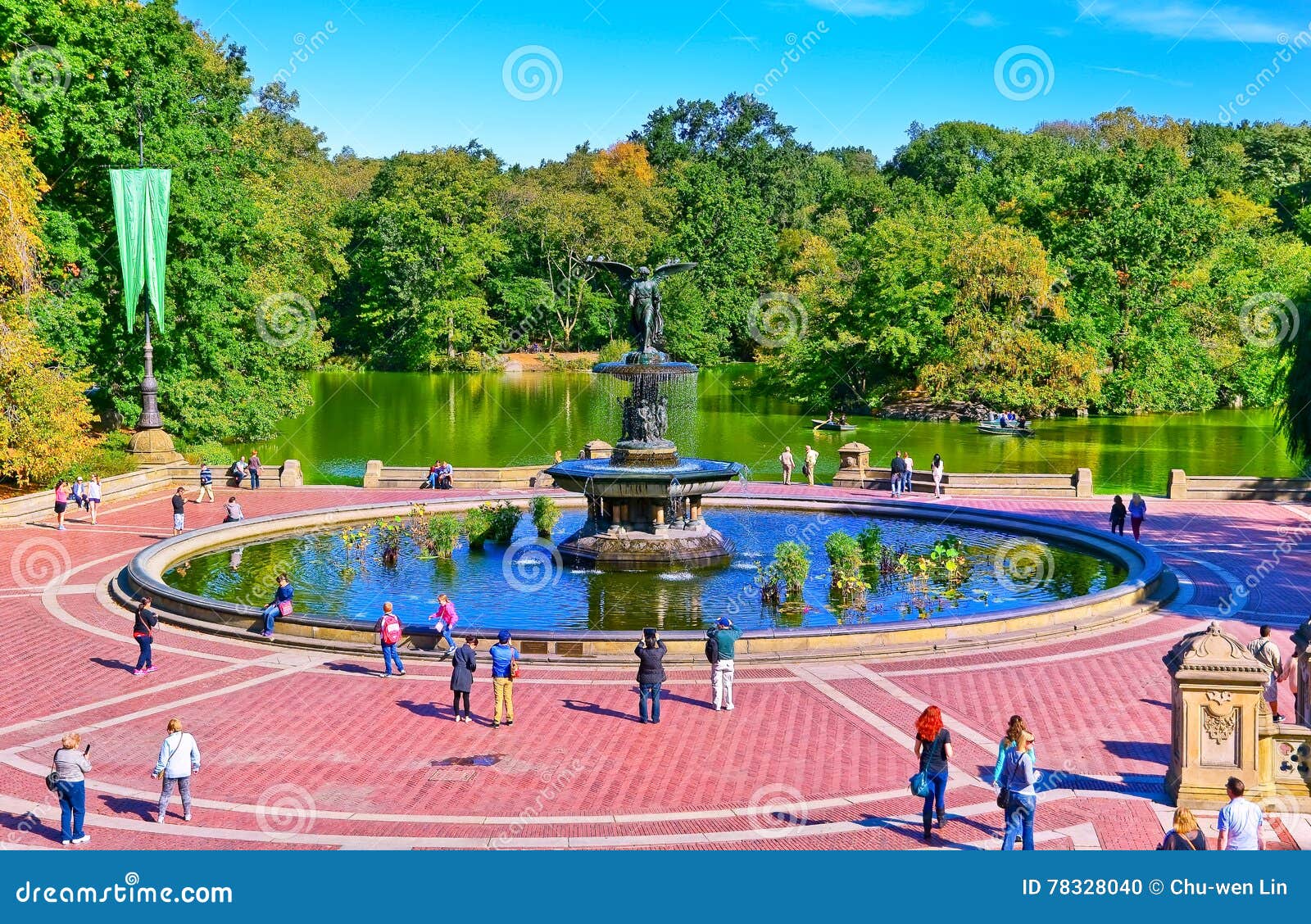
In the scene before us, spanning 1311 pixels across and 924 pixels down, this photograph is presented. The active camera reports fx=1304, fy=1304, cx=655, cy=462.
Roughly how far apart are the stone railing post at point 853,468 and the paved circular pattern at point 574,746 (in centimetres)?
1785

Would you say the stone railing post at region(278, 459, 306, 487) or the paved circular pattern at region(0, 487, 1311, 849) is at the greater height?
the stone railing post at region(278, 459, 306, 487)

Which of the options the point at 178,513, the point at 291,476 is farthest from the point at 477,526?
the point at 291,476

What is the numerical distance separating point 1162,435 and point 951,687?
5004 centimetres

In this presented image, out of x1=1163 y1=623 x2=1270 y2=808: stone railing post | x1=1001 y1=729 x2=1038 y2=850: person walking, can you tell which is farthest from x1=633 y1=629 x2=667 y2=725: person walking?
x1=1163 y1=623 x2=1270 y2=808: stone railing post

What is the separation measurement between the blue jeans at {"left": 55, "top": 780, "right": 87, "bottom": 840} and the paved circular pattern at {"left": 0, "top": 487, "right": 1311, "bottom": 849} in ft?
0.98

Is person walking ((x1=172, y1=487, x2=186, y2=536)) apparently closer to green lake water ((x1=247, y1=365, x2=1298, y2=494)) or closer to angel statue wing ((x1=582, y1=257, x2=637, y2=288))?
angel statue wing ((x1=582, y1=257, x2=637, y2=288))

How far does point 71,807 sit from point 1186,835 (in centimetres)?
1050

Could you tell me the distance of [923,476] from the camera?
44500 mm

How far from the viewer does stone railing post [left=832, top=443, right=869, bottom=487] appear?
136 ft

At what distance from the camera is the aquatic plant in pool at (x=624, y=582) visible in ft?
78.3

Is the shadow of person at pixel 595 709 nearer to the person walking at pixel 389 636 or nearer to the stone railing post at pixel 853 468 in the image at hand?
the person walking at pixel 389 636

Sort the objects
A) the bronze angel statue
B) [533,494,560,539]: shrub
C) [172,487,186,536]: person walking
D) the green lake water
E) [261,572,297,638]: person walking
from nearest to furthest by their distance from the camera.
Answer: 1. [261,572,297,638]: person walking
2. the bronze angel statue
3. [172,487,186,536]: person walking
4. [533,494,560,539]: shrub
5. the green lake water

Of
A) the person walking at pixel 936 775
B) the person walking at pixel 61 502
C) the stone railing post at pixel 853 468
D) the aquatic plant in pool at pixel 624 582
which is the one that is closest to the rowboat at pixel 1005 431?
the stone railing post at pixel 853 468

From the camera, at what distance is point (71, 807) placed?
1291cm
